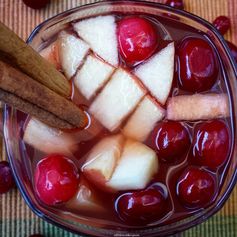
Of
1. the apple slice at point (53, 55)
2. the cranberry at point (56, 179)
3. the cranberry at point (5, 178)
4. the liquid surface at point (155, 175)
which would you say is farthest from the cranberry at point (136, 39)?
the cranberry at point (5, 178)

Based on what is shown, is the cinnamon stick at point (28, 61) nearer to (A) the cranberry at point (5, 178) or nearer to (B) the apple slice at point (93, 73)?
(B) the apple slice at point (93, 73)

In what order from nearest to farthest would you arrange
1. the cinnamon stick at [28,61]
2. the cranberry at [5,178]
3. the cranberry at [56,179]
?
the cinnamon stick at [28,61] → the cranberry at [56,179] → the cranberry at [5,178]

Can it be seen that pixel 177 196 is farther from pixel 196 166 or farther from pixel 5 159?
pixel 5 159

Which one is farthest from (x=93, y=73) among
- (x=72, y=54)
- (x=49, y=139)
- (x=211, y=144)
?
(x=211, y=144)

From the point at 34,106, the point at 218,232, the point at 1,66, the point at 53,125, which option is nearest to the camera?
the point at 1,66

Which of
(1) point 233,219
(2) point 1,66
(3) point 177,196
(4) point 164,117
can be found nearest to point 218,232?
(1) point 233,219

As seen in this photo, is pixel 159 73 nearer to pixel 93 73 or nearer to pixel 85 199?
pixel 93 73
